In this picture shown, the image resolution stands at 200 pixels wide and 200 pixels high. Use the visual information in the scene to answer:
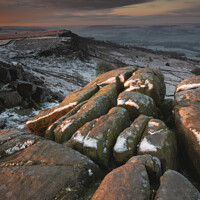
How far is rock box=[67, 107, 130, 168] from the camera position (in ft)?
34.6

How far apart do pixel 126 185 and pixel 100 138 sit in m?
4.08

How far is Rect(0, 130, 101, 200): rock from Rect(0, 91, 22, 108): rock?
14948 millimetres

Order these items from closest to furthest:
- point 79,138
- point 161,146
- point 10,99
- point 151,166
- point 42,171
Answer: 1. point 151,166
2. point 42,171
3. point 161,146
4. point 79,138
5. point 10,99

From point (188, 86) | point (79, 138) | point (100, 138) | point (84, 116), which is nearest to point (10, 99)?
point (84, 116)

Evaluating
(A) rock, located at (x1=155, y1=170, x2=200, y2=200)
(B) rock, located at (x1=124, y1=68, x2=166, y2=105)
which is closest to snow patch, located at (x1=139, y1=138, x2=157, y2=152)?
(A) rock, located at (x1=155, y1=170, x2=200, y2=200)

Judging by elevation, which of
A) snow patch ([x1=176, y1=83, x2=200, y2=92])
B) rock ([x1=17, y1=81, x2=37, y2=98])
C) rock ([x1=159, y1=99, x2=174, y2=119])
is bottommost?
rock ([x1=159, y1=99, x2=174, y2=119])

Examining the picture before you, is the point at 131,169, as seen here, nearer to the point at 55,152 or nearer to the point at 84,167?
the point at 84,167

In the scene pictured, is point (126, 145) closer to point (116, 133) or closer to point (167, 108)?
point (116, 133)

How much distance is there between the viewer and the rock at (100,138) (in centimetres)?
1053

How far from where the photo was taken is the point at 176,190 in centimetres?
680

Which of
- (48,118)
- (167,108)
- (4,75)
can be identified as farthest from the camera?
(4,75)

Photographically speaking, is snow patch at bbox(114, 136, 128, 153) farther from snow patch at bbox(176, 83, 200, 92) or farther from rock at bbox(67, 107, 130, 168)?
snow patch at bbox(176, 83, 200, 92)

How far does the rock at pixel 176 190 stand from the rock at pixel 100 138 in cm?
422

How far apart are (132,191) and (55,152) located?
5498 mm
